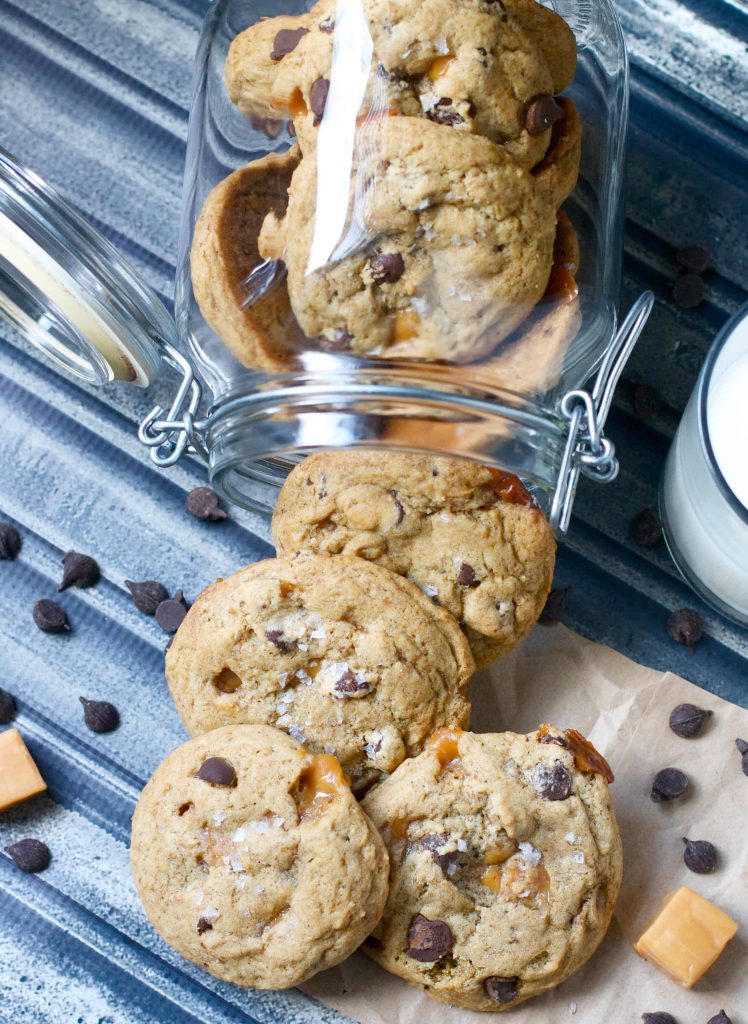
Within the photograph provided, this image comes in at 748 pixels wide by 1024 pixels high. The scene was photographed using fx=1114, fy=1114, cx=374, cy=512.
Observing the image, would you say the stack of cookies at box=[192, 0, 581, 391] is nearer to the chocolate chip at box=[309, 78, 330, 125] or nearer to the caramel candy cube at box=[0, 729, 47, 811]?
the chocolate chip at box=[309, 78, 330, 125]

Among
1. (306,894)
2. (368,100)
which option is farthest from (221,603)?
(368,100)

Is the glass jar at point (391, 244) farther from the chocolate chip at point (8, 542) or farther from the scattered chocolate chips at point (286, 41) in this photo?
the chocolate chip at point (8, 542)

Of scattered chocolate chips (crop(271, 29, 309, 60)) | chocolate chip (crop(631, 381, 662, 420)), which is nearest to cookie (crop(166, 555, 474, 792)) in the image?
chocolate chip (crop(631, 381, 662, 420))

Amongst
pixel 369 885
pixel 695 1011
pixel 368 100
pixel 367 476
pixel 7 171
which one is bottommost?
pixel 695 1011

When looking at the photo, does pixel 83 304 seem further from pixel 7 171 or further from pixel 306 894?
pixel 306 894

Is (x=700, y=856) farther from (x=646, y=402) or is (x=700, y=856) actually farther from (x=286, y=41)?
(x=286, y=41)

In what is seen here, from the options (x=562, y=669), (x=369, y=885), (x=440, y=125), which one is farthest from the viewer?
(x=562, y=669)
